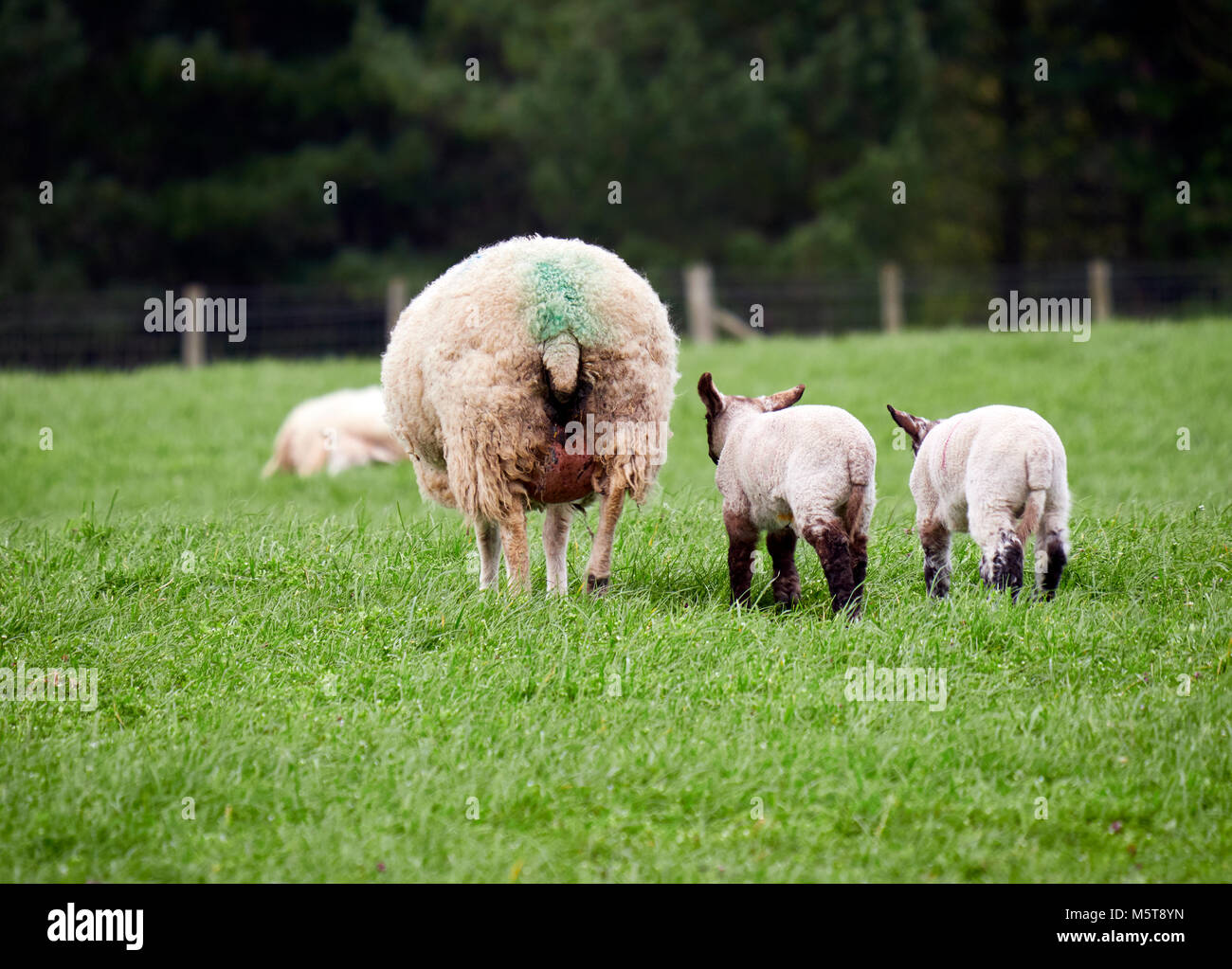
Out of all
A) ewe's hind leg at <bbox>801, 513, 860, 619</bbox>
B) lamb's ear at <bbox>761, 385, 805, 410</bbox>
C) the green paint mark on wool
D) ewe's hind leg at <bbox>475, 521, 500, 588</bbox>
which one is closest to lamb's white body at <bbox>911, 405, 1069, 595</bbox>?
ewe's hind leg at <bbox>801, 513, 860, 619</bbox>

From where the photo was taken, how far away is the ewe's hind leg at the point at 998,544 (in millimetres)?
5188

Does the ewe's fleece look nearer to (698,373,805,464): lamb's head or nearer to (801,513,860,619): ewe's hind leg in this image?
(698,373,805,464): lamb's head

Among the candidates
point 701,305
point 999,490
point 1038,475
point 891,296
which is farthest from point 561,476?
point 891,296

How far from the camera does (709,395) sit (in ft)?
19.2

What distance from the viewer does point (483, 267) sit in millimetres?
5695

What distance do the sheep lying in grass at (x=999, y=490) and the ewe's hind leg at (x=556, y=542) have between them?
1581 millimetres

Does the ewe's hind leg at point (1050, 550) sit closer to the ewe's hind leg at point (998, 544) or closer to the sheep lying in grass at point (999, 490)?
the sheep lying in grass at point (999, 490)

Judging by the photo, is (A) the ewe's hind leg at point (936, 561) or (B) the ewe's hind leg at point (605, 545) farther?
(A) the ewe's hind leg at point (936, 561)

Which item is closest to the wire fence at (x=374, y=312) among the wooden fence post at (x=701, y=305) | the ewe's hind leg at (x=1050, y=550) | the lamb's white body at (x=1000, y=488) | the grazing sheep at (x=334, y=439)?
the wooden fence post at (x=701, y=305)

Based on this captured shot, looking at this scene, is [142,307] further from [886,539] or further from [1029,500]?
[1029,500]

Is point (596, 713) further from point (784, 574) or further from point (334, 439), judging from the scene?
point (334, 439)

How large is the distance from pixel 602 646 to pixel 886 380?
987 cm

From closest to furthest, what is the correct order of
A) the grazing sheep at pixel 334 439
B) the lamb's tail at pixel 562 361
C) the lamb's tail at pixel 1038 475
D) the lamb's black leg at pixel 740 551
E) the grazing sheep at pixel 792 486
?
the lamb's tail at pixel 1038 475 < the grazing sheep at pixel 792 486 < the lamb's tail at pixel 562 361 < the lamb's black leg at pixel 740 551 < the grazing sheep at pixel 334 439

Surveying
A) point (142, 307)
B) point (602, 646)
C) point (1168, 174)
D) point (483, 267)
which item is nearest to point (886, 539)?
point (602, 646)
